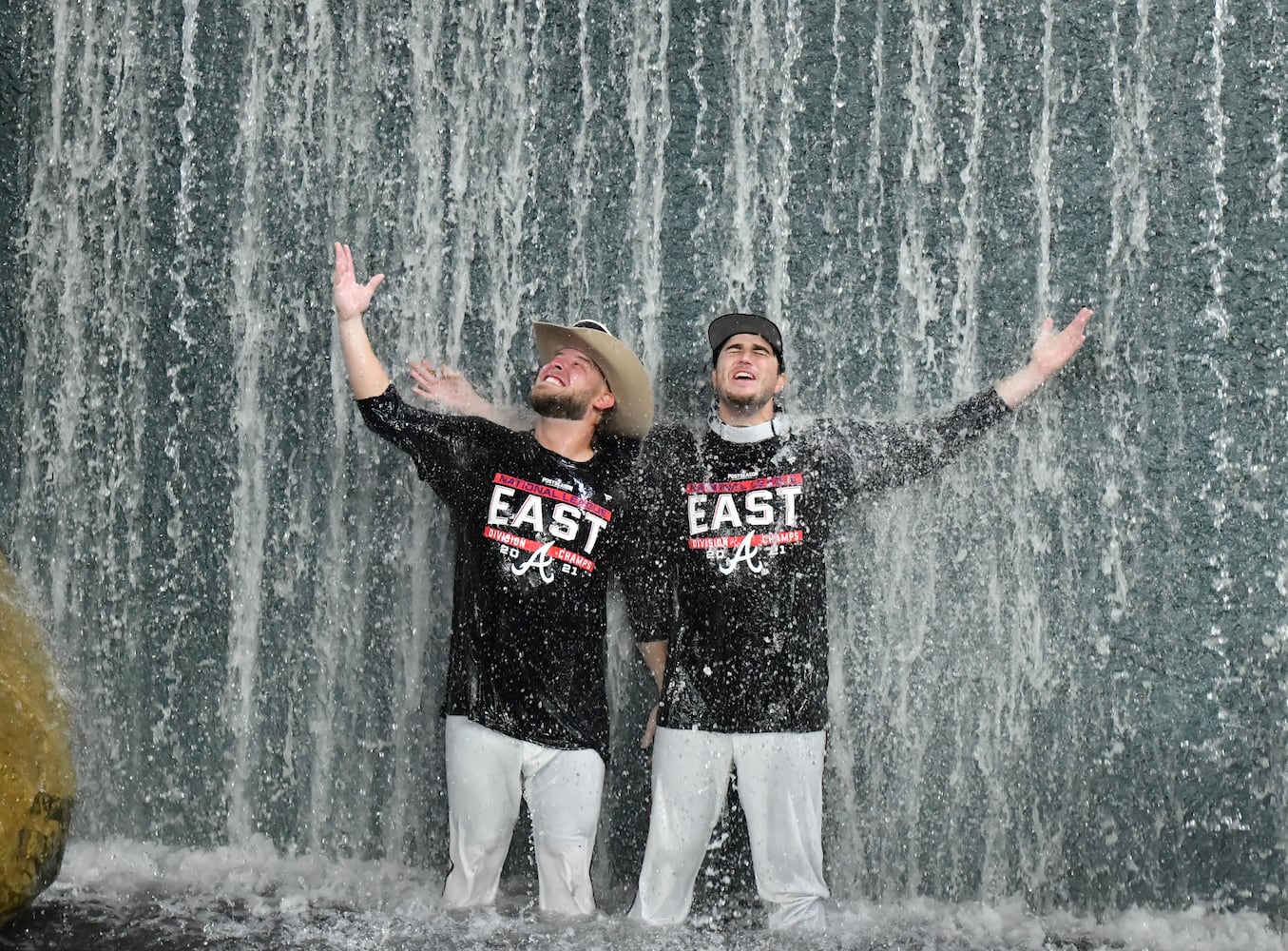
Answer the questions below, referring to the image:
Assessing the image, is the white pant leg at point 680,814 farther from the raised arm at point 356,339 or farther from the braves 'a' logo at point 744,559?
the raised arm at point 356,339

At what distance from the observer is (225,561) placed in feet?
16.2

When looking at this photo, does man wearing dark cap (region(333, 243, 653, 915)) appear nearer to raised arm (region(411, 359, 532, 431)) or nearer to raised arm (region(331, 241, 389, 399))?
raised arm (region(331, 241, 389, 399))

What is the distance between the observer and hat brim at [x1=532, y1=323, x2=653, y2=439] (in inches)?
163

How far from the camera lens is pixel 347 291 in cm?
412

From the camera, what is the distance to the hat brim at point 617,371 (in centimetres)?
413

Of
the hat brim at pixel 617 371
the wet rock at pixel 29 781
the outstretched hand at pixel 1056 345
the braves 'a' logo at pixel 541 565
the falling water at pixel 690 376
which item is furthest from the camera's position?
the falling water at pixel 690 376

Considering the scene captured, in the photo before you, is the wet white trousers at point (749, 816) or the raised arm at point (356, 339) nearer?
the wet white trousers at point (749, 816)

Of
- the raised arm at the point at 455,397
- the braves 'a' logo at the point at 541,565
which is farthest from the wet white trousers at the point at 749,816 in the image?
the raised arm at the point at 455,397

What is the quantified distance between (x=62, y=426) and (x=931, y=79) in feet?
11.6

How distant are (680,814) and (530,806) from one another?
46cm

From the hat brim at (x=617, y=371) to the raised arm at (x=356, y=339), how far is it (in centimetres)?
55

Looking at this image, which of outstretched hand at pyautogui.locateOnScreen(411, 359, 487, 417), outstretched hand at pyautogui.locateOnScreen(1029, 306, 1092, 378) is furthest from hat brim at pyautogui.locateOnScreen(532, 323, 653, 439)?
outstretched hand at pyautogui.locateOnScreen(1029, 306, 1092, 378)

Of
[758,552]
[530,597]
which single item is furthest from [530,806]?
[758,552]

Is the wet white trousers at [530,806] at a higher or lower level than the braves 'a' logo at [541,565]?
lower
